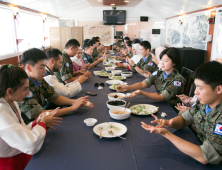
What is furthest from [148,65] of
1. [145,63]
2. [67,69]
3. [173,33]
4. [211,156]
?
[173,33]

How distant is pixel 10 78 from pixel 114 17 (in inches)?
414

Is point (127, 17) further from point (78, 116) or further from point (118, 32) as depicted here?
point (78, 116)

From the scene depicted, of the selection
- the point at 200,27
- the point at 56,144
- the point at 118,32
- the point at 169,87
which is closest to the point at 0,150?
the point at 56,144

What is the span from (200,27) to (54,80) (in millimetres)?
6415

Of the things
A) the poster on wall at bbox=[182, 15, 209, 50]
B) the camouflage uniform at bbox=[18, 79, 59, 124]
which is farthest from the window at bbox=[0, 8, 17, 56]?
the poster on wall at bbox=[182, 15, 209, 50]

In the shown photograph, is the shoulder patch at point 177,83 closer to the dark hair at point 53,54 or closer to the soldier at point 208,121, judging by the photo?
the soldier at point 208,121

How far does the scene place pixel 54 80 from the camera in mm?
2127

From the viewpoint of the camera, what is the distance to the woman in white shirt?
3.39 ft

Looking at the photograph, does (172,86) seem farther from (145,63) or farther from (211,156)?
(145,63)

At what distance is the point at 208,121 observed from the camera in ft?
3.69

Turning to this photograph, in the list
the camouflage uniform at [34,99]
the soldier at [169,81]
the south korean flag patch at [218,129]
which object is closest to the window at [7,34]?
the camouflage uniform at [34,99]

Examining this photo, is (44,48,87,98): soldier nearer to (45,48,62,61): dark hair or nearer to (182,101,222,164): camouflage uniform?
(45,48,62,61): dark hair

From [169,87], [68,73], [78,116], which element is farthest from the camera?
[68,73]

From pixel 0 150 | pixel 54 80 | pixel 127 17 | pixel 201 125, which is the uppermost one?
pixel 127 17
